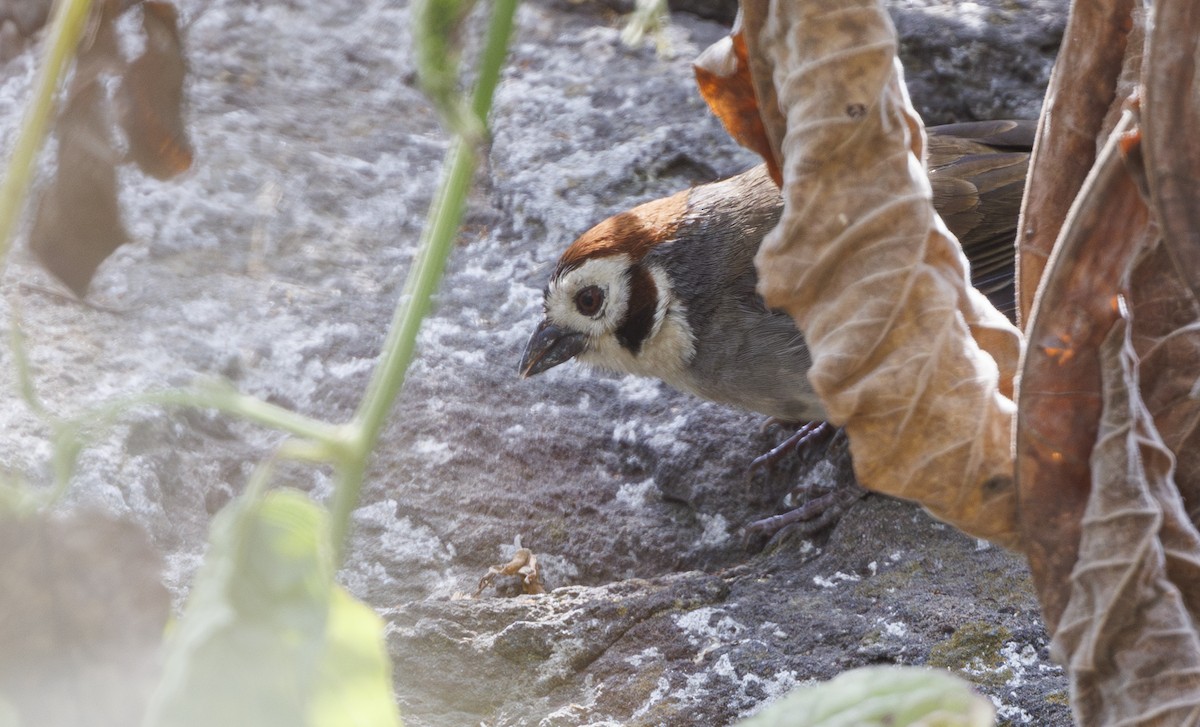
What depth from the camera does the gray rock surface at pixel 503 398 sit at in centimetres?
182

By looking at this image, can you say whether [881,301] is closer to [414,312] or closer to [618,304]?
[414,312]

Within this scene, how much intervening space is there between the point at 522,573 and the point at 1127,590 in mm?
1318

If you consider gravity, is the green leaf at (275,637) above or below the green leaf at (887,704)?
above

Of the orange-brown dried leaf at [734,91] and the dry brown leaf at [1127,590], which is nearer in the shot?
the dry brown leaf at [1127,590]

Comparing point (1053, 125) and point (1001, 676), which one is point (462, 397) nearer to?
point (1001, 676)

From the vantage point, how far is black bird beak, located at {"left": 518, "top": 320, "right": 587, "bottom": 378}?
2.86 meters

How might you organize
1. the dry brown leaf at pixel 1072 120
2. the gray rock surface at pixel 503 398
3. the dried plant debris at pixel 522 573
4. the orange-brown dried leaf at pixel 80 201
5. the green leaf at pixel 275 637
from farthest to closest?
the dried plant debris at pixel 522 573, the gray rock surface at pixel 503 398, the dry brown leaf at pixel 1072 120, the orange-brown dried leaf at pixel 80 201, the green leaf at pixel 275 637

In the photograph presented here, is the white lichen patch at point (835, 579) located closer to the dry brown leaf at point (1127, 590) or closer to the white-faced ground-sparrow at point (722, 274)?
the white-faced ground-sparrow at point (722, 274)

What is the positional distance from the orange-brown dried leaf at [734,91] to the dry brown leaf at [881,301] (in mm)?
185

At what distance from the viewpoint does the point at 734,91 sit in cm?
133

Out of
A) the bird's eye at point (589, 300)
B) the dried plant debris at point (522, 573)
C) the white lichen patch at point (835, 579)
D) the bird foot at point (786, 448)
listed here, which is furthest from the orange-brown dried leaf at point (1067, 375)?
the bird's eye at point (589, 300)

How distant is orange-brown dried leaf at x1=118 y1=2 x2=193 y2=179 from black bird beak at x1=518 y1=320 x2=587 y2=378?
177 centimetres

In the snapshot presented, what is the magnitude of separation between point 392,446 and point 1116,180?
1813mm

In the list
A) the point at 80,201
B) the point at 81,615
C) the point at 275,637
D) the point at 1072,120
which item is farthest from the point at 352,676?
the point at 1072,120
